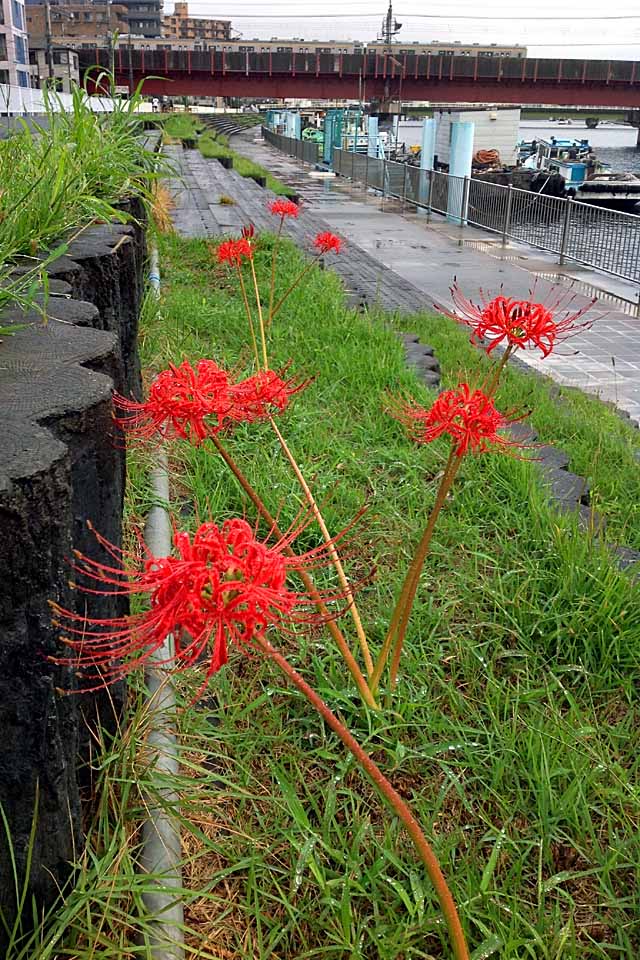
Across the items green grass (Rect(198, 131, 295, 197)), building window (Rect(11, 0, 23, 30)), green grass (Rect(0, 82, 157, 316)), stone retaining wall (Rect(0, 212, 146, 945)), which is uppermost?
building window (Rect(11, 0, 23, 30))

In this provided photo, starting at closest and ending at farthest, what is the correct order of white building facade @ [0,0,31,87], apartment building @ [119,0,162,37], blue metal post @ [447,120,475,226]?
blue metal post @ [447,120,475,226], white building facade @ [0,0,31,87], apartment building @ [119,0,162,37]

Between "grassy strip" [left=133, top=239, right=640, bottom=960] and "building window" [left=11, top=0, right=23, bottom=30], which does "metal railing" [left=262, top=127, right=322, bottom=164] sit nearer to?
"building window" [left=11, top=0, right=23, bottom=30]

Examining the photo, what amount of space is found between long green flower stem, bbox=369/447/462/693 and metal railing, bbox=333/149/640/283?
11.6 m

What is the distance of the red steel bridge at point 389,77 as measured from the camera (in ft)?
162

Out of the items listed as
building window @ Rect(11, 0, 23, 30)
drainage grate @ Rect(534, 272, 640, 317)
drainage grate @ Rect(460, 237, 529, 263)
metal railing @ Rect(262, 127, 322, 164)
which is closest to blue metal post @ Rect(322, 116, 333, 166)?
metal railing @ Rect(262, 127, 322, 164)

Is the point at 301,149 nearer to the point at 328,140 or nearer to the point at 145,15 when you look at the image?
the point at 328,140

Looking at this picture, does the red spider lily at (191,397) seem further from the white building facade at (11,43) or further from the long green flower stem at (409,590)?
the white building facade at (11,43)

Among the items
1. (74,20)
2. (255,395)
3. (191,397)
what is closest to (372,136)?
(255,395)

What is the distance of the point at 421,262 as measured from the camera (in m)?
15.2

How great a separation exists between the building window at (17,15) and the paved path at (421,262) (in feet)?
159

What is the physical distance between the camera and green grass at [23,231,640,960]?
2.14 meters

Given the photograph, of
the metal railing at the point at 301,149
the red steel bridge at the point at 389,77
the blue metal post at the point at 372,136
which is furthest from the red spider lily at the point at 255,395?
the red steel bridge at the point at 389,77

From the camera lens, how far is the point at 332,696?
2.82 m

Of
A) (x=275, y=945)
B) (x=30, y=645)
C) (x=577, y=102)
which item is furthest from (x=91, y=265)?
(x=577, y=102)
